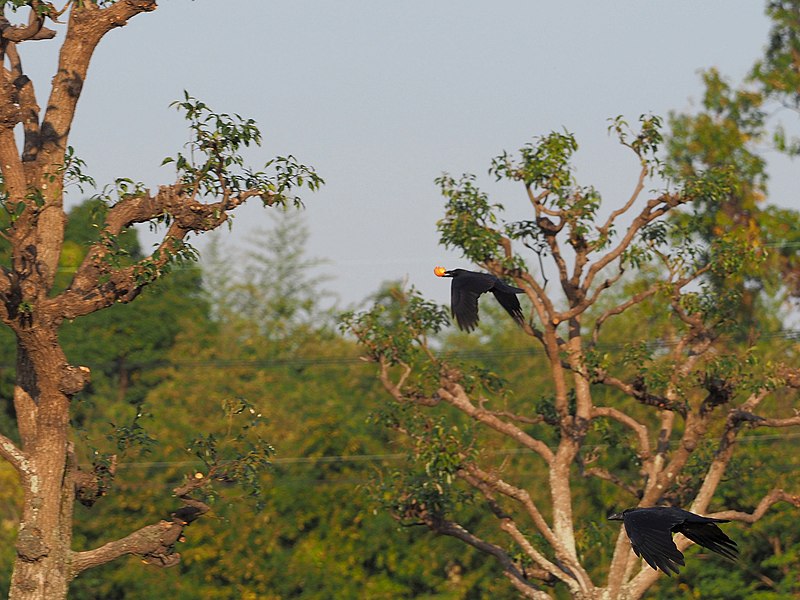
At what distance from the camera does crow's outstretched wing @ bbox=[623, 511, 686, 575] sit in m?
11.0

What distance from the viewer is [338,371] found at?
37.2 metres

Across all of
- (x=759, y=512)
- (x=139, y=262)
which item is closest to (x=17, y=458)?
(x=139, y=262)

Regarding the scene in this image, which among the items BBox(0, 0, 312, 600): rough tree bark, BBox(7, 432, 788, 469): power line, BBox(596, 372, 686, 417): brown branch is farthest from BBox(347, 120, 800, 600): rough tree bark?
BBox(7, 432, 788, 469): power line

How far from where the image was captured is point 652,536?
37.0 feet

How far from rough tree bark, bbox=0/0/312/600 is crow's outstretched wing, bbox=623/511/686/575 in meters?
4.29

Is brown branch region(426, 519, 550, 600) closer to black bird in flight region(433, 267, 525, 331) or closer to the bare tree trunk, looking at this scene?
black bird in flight region(433, 267, 525, 331)

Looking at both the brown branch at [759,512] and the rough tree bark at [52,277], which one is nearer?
the rough tree bark at [52,277]

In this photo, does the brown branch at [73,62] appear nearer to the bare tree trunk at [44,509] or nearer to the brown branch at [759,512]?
the bare tree trunk at [44,509]

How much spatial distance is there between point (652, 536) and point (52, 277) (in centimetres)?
591

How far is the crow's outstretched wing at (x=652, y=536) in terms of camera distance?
11.0 metres

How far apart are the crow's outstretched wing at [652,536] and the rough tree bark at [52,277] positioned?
4.29 metres

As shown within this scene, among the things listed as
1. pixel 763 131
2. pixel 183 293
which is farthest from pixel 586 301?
pixel 183 293

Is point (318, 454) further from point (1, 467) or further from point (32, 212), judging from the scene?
point (32, 212)

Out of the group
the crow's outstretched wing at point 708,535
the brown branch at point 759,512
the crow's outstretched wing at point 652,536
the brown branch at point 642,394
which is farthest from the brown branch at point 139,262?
the brown branch at point 759,512
